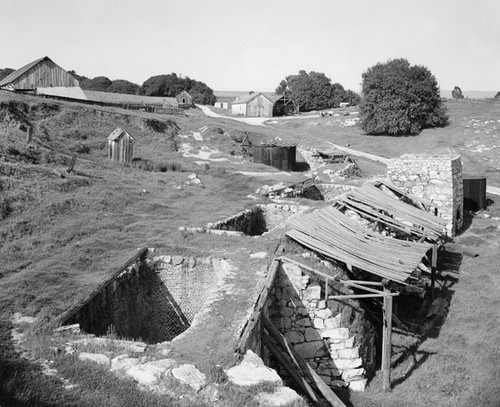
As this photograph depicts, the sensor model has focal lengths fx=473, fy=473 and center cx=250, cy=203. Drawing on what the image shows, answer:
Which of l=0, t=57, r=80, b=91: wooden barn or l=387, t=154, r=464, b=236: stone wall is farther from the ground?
l=0, t=57, r=80, b=91: wooden barn

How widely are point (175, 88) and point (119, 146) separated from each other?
68.6 meters

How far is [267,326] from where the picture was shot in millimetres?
8352

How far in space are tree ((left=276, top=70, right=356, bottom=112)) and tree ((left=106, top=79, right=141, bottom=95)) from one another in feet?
98.4

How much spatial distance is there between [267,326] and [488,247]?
1243 centimetres

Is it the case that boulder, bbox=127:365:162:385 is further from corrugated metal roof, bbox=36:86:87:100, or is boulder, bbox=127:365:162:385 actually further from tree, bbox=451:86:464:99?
tree, bbox=451:86:464:99

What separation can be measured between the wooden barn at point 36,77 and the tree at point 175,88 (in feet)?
153

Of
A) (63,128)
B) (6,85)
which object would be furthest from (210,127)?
(6,85)

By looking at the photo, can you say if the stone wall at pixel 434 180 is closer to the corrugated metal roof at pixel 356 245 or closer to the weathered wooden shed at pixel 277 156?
the corrugated metal roof at pixel 356 245

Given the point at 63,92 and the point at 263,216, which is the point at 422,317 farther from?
A: the point at 63,92

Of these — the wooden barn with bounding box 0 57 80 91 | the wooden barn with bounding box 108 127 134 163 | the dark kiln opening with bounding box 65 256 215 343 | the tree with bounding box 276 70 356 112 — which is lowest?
the dark kiln opening with bounding box 65 256 215 343

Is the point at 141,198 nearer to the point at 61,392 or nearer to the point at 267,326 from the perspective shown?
the point at 267,326

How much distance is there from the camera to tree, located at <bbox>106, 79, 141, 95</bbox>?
84438 millimetres

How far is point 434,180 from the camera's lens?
59.2 feet

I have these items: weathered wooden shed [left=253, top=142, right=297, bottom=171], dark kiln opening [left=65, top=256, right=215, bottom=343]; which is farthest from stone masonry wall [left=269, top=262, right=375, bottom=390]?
weathered wooden shed [left=253, top=142, right=297, bottom=171]
